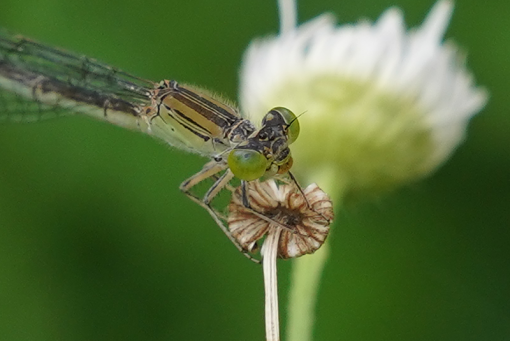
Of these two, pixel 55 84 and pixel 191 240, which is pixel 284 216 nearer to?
pixel 191 240

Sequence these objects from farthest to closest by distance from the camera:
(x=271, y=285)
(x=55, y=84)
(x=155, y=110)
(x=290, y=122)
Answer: (x=55, y=84), (x=155, y=110), (x=290, y=122), (x=271, y=285)

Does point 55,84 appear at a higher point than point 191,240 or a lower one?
higher

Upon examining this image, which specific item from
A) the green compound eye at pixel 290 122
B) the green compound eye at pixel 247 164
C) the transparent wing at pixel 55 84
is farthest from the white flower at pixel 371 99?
the transparent wing at pixel 55 84

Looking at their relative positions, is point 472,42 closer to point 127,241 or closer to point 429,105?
point 429,105

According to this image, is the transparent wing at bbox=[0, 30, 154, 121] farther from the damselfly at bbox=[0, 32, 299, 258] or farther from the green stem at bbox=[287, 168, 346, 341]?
the green stem at bbox=[287, 168, 346, 341]

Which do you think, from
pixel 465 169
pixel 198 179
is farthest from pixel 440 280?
pixel 198 179

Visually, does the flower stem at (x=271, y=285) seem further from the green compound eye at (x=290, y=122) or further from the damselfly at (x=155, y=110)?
the green compound eye at (x=290, y=122)

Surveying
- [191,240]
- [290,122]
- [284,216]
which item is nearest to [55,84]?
[191,240]
